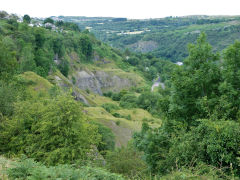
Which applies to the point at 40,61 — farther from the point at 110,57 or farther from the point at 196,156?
the point at 110,57

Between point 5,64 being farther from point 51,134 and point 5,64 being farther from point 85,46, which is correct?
point 85,46

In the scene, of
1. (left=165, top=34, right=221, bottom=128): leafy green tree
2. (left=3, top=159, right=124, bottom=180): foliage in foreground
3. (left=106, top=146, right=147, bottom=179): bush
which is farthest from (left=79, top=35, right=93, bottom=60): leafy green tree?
(left=3, top=159, right=124, bottom=180): foliage in foreground

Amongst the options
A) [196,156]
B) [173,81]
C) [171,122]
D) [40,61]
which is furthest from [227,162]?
[40,61]

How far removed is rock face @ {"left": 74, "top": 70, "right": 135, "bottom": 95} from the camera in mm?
90106

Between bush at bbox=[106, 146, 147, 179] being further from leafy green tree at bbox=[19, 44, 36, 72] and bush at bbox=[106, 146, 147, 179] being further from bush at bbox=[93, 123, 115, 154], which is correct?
leafy green tree at bbox=[19, 44, 36, 72]

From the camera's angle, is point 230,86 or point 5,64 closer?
point 230,86

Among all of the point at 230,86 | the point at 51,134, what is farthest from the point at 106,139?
the point at 230,86

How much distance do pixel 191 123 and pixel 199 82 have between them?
247 centimetres

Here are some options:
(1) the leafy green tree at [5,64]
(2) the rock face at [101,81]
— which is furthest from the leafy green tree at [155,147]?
(2) the rock face at [101,81]

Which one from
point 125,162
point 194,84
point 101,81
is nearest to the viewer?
point 194,84

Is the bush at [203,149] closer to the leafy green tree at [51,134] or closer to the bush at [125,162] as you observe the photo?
the bush at [125,162]

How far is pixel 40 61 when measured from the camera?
2301 inches

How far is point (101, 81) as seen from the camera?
98938 mm

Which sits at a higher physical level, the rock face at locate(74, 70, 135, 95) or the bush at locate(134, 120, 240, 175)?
the bush at locate(134, 120, 240, 175)
